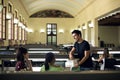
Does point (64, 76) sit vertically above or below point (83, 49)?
below

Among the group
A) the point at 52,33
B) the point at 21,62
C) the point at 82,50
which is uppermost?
the point at 52,33

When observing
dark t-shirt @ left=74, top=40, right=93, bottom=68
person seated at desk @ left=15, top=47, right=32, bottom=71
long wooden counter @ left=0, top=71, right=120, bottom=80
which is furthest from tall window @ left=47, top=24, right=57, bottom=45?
long wooden counter @ left=0, top=71, right=120, bottom=80

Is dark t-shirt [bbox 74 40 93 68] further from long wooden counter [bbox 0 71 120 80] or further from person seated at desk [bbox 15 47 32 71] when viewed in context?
long wooden counter [bbox 0 71 120 80]

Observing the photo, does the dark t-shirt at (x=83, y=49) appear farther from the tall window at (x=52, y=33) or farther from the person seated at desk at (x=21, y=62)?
the tall window at (x=52, y=33)

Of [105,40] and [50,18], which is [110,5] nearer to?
[105,40]

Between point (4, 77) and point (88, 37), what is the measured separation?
84.9ft

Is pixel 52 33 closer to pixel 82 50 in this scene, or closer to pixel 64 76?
pixel 82 50

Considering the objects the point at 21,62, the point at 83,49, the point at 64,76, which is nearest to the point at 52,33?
the point at 21,62

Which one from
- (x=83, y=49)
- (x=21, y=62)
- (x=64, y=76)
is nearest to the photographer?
(x=64, y=76)

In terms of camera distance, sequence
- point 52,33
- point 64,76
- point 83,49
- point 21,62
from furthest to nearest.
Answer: point 52,33 → point 21,62 → point 83,49 → point 64,76

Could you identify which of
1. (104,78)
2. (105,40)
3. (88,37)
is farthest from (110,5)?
(105,40)

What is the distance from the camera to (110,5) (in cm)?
1800

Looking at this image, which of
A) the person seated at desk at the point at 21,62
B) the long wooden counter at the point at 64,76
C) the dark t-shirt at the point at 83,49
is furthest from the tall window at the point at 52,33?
the long wooden counter at the point at 64,76

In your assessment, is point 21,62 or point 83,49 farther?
point 21,62
